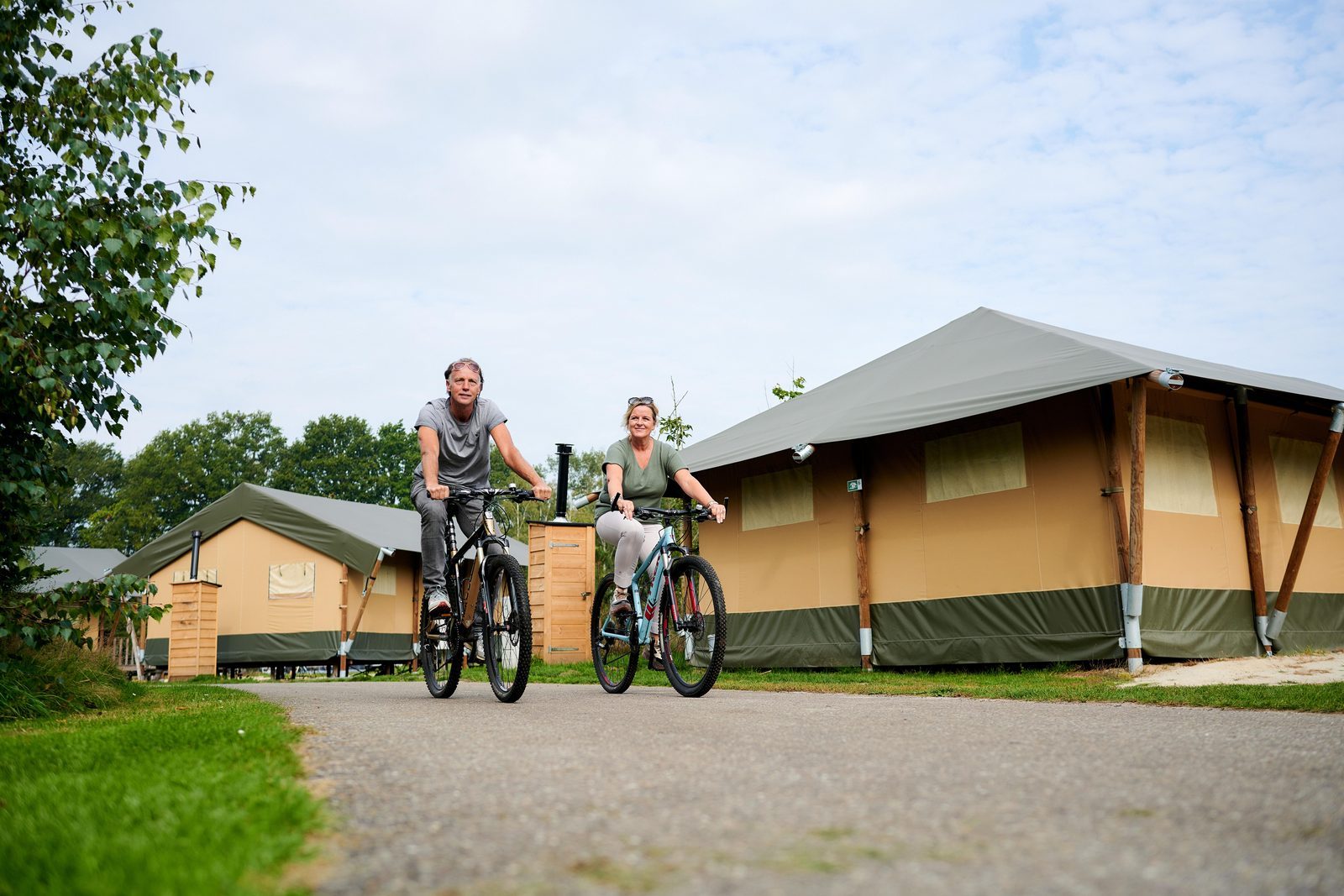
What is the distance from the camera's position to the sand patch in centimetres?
675

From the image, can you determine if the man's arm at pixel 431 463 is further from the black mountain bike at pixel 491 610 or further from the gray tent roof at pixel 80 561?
the gray tent roof at pixel 80 561

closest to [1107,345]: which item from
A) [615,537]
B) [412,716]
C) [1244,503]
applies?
[1244,503]

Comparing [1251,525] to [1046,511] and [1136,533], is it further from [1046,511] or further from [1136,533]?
[1136,533]

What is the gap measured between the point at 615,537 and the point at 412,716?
6.82 ft

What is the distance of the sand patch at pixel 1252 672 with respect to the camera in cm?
675

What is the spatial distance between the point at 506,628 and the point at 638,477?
59.0 inches

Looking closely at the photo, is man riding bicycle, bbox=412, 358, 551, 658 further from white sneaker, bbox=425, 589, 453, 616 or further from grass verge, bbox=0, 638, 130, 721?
grass verge, bbox=0, 638, 130, 721

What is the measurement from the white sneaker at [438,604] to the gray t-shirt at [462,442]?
0.64m

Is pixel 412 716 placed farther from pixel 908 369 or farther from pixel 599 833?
pixel 908 369

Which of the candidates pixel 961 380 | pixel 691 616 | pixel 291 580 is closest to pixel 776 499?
pixel 961 380

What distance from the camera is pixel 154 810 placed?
2.24 m

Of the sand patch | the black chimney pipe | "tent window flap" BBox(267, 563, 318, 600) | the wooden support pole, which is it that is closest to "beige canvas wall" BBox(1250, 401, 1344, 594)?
the sand patch

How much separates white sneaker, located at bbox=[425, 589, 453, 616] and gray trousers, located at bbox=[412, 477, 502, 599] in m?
0.03

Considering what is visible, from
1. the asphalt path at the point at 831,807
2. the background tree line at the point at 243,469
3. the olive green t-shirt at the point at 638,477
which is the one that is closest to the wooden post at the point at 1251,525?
the olive green t-shirt at the point at 638,477
